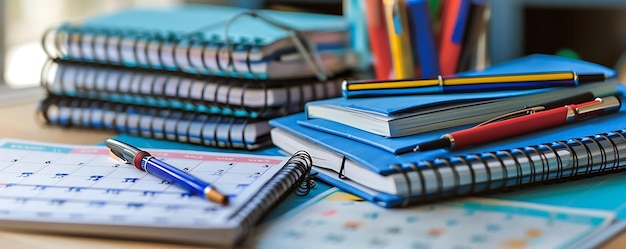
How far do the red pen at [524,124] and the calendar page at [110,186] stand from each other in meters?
0.15

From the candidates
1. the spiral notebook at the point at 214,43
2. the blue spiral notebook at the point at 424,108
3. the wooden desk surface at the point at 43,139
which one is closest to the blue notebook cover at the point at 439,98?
the blue spiral notebook at the point at 424,108

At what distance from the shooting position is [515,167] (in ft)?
2.13

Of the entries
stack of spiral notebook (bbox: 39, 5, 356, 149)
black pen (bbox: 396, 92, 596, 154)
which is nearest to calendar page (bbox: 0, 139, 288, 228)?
stack of spiral notebook (bbox: 39, 5, 356, 149)

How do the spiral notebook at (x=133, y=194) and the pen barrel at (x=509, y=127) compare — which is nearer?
the spiral notebook at (x=133, y=194)

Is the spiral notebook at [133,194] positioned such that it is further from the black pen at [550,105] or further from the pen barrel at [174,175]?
the black pen at [550,105]

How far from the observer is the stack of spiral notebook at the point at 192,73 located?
84 cm

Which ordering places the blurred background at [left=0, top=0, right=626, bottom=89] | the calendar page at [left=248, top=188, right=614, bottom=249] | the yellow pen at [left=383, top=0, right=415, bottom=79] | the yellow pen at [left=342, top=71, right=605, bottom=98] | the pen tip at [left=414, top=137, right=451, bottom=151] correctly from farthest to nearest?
the blurred background at [left=0, top=0, right=626, bottom=89], the yellow pen at [left=383, top=0, right=415, bottom=79], the yellow pen at [left=342, top=71, right=605, bottom=98], the pen tip at [left=414, top=137, right=451, bottom=151], the calendar page at [left=248, top=188, right=614, bottom=249]

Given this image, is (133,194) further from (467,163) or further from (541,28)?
(541,28)

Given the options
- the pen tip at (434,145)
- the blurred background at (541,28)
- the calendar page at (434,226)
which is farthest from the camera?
the blurred background at (541,28)

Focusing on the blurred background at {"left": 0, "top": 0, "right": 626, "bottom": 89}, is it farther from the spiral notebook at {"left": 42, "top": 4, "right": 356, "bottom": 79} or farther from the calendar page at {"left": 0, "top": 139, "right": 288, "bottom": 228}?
the calendar page at {"left": 0, "top": 139, "right": 288, "bottom": 228}

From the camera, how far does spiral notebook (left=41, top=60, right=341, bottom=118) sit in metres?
0.84

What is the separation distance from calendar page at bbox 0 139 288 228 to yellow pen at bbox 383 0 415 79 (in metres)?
0.29

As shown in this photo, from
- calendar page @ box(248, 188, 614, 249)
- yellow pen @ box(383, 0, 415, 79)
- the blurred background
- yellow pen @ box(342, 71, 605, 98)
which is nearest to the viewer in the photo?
calendar page @ box(248, 188, 614, 249)

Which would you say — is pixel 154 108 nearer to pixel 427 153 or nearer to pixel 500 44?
pixel 427 153
